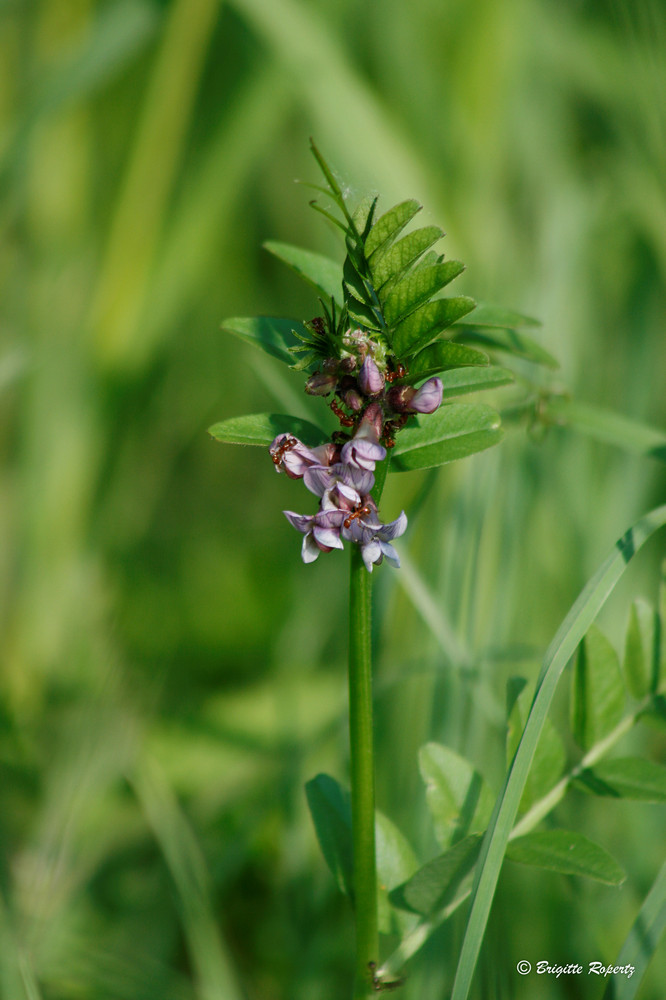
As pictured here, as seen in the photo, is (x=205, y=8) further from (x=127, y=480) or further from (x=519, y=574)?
(x=519, y=574)

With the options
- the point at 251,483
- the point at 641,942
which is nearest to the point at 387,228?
the point at 641,942

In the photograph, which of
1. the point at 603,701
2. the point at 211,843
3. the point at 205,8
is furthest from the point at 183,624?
the point at 205,8

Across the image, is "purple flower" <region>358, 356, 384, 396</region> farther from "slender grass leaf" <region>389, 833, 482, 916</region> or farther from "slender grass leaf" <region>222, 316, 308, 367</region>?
"slender grass leaf" <region>389, 833, 482, 916</region>

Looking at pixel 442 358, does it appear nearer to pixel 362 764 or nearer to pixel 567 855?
pixel 362 764

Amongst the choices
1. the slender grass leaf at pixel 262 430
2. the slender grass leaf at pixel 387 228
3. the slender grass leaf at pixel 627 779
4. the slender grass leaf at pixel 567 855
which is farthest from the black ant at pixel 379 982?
the slender grass leaf at pixel 387 228

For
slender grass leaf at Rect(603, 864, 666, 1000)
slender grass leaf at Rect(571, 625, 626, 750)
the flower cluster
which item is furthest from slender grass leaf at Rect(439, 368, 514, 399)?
slender grass leaf at Rect(603, 864, 666, 1000)

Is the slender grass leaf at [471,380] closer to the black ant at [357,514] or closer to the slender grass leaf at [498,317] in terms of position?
the slender grass leaf at [498,317]

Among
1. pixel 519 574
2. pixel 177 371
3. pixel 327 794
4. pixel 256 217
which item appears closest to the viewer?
pixel 327 794
